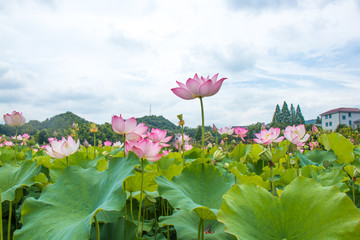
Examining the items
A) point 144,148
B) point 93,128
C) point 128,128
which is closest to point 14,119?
point 93,128

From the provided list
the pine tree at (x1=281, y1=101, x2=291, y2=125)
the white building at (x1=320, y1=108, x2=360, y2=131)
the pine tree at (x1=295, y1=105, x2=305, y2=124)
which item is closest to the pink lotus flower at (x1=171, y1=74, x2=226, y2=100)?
the white building at (x1=320, y1=108, x2=360, y2=131)

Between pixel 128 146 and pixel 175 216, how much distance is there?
11.1 inches

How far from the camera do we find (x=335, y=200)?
2.06 ft

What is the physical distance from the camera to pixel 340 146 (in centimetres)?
168

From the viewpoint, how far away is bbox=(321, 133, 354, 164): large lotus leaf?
1.65 m

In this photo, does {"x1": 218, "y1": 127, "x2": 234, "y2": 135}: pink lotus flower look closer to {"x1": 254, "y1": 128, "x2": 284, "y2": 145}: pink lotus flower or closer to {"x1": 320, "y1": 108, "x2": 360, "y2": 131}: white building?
{"x1": 254, "y1": 128, "x2": 284, "y2": 145}: pink lotus flower

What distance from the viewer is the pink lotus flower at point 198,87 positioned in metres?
0.96

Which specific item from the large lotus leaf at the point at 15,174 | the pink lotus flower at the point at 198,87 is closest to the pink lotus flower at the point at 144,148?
the pink lotus flower at the point at 198,87

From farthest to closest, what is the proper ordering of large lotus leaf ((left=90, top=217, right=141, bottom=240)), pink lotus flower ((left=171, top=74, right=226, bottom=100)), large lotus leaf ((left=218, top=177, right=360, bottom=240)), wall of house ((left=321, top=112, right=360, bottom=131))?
wall of house ((left=321, top=112, right=360, bottom=131)), pink lotus flower ((left=171, top=74, right=226, bottom=100)), large lotus leaf ((left=90, top=217, right=141, bottom=240)), large lotus leaf ((left=218, top=177, right=360, bottom=240))

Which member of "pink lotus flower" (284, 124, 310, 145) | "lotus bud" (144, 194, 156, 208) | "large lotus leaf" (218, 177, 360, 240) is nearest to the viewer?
"large lotus leaf" (218, 177, 360, 240)

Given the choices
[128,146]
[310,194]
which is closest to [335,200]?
[310,194]

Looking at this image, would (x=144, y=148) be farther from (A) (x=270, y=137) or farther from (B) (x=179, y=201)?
(A) (x=270, y=137)

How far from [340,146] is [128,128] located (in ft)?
4.91

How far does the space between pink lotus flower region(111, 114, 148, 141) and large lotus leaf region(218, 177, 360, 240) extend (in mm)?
451
